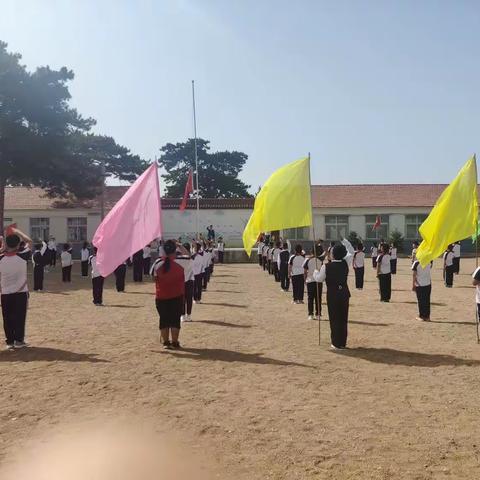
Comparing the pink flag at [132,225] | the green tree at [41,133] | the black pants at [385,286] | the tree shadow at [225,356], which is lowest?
the tree shadow at [225,356]

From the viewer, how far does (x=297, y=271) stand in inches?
565

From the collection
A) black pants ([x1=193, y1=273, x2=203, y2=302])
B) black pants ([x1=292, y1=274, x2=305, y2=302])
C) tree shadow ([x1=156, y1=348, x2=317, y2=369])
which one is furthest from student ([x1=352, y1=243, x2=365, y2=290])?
tree shadow ([x1=156, y1=348, x2=317, y2=369])

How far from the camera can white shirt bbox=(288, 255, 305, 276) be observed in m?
14.1

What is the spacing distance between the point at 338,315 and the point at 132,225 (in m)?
3.52

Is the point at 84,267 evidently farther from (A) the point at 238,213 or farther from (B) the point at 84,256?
(A) the point at 238,213

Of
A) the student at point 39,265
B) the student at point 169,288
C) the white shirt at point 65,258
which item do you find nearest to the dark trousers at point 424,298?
the student at point 169,288

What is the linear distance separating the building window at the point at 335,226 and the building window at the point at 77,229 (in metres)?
19.2

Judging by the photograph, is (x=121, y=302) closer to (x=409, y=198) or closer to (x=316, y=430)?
(x=316, y=430)

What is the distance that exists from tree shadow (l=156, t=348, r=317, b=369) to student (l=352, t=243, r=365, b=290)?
9599 millimetres

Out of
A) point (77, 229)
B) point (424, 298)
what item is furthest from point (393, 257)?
point (77, 229)

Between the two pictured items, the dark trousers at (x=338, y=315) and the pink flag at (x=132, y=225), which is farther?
the dark trousers at (x=338, y=315)

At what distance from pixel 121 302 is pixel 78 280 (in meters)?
8.12

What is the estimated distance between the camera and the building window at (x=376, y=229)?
4538 cm

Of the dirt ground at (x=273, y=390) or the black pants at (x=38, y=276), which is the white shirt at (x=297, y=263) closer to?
the dirt ground at (x=273, y=390)
